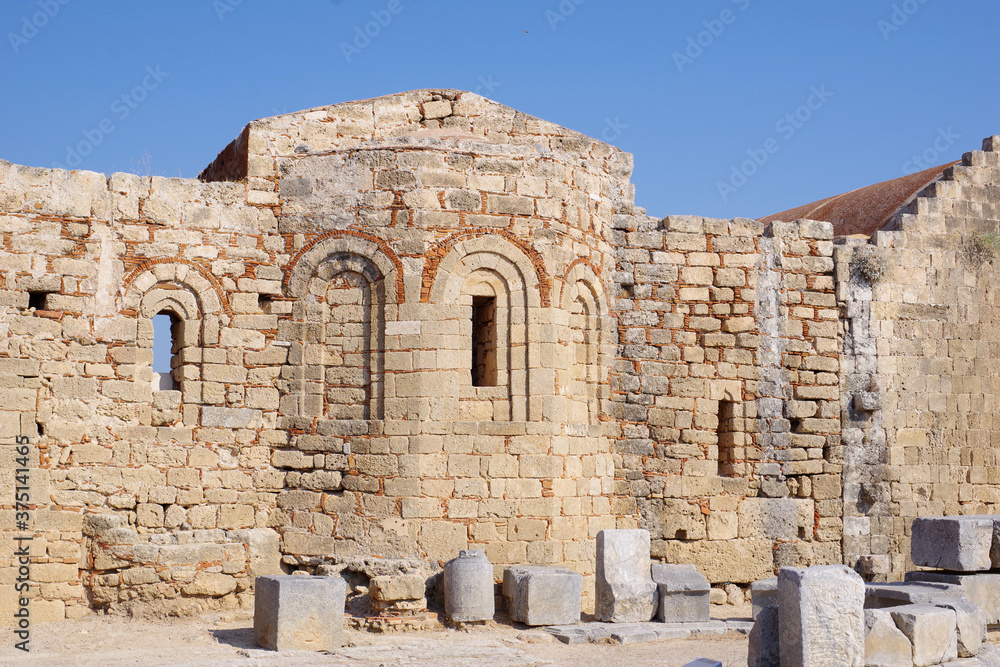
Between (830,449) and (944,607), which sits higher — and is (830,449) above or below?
above

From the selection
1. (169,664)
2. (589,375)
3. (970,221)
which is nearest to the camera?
(169,664)

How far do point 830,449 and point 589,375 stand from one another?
130 inches

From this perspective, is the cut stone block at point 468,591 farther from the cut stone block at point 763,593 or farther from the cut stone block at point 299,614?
the cut stone block at point 763,593

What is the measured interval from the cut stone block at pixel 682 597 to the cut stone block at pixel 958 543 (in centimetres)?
229

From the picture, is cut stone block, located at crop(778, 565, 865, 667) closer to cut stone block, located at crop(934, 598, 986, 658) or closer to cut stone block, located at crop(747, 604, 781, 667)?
cut stone block, located at crop(747, 604, 781, 667)

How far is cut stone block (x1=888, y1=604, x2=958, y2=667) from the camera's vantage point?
8.38 m

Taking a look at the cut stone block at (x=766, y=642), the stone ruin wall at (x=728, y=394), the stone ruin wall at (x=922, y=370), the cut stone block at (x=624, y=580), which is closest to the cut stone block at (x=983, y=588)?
the stone ruin wall at (x=728, y=394)

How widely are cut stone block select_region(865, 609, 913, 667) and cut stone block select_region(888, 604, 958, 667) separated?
0.27ft

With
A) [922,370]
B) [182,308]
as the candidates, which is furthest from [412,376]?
[922,370]

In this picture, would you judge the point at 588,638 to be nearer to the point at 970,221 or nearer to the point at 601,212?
the point at 601,212

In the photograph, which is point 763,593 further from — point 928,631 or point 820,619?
point 820,619

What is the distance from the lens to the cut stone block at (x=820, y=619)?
25.2ft

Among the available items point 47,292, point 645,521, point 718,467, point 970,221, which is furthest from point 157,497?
point 970,221

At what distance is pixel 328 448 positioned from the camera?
36.0 ft
